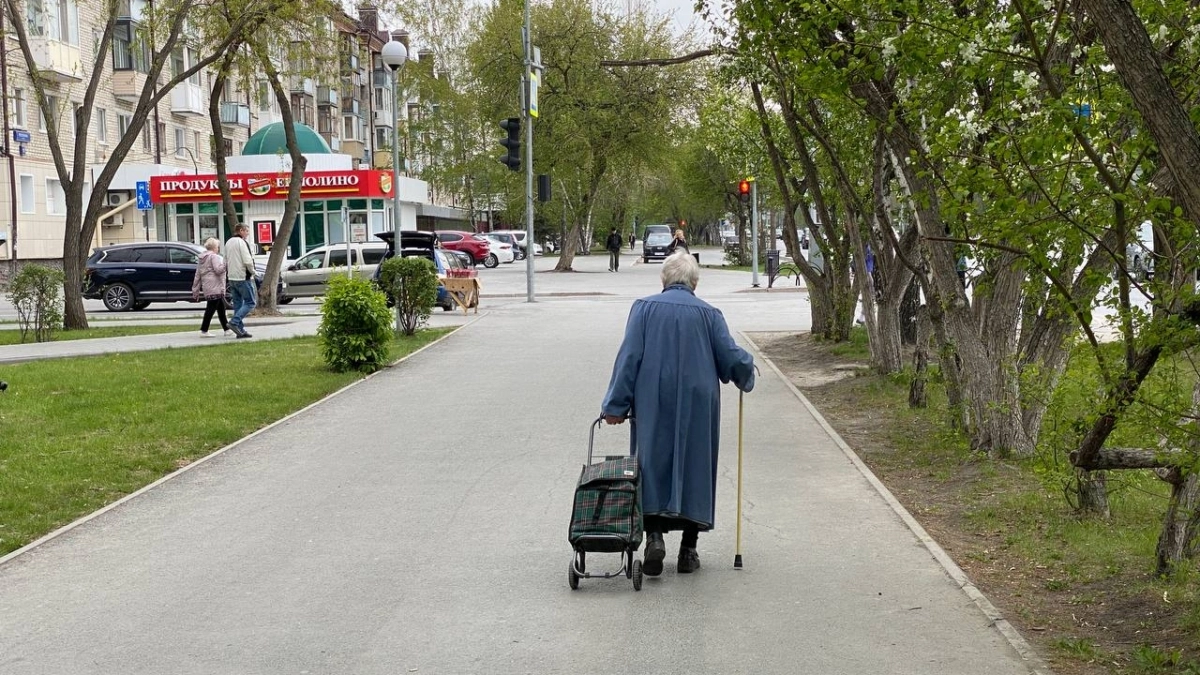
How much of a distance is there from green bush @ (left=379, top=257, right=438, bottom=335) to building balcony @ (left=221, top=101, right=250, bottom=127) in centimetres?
4048

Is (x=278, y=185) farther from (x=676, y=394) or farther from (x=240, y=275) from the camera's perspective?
(x=676, y=394)

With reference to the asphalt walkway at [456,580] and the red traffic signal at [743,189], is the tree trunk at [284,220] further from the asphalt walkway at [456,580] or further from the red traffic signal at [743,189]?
the asphalt walkway at [456,580]

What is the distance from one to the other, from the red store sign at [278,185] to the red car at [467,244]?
1185 centimetres

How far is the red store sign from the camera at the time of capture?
168ft

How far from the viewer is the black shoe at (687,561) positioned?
7.01m

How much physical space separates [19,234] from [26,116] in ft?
12.9

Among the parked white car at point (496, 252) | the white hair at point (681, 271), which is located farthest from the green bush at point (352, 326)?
the parked white car at point (496, 252)

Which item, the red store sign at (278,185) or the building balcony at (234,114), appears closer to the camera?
the red store sign at (278,185)

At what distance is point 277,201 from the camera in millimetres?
51812

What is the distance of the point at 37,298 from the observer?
71.6 feet

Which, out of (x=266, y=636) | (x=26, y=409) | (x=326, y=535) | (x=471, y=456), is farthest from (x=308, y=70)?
(x=266, y=636)

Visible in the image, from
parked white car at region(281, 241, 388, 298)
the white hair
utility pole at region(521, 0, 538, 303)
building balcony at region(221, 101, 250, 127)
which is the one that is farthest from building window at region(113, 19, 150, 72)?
the white hair

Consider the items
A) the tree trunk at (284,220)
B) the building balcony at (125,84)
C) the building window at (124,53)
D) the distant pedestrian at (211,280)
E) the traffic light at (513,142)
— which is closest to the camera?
the distant pedestrian at (211,280)

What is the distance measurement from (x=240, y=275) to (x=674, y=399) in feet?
55.6
